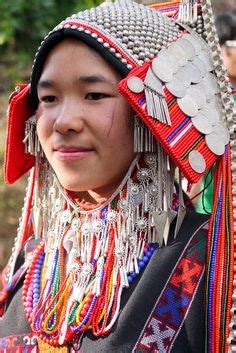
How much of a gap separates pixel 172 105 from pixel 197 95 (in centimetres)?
9

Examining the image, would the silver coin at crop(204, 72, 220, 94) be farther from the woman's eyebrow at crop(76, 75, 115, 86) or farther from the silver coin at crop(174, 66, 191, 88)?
the woman's eyebrow at crop(76, 75, 115, 86)

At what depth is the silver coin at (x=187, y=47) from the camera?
2293mm

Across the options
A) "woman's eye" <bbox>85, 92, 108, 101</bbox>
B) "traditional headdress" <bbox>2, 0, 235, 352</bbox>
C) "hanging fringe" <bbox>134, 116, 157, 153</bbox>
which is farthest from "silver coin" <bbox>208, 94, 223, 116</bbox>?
"woman's eye" <bbox>85, 92, 108, 101</bbox>

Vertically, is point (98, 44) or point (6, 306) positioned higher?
point (98, 44)

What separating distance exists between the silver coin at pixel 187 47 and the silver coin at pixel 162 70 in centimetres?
9

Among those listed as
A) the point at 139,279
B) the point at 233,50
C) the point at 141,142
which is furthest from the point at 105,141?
the point at 233,50

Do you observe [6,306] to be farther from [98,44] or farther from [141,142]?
[98,44]

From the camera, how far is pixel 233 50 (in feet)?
11.4

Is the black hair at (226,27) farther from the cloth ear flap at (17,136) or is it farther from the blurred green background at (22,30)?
the blurred green background at (22,30)

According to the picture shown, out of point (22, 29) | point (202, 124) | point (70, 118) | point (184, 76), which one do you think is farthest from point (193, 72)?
point (22, 29)

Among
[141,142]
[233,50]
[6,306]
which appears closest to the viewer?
[141,142]

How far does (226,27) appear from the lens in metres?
3.60

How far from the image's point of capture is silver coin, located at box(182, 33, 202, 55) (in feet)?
7.68

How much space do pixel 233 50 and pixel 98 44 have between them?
1401mm
